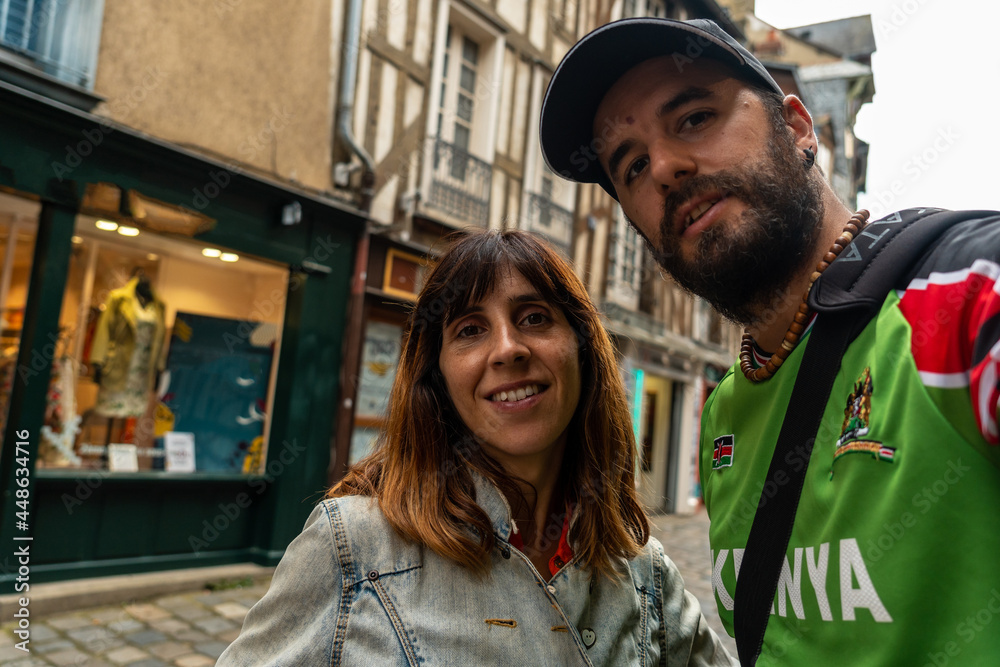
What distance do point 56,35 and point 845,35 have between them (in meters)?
24.6

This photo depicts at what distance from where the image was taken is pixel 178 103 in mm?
5922

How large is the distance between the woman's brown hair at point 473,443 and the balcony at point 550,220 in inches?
312

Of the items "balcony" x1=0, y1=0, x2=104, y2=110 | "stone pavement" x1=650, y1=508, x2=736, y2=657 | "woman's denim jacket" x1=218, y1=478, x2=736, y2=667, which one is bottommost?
"stone pavement" x1=650, y1=508, x2=736, y2=657

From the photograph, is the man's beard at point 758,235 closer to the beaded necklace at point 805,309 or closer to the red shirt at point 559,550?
the beaded necklace at point 805,309

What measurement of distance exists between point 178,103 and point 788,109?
5.82 metres

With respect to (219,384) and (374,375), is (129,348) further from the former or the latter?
(374,375)

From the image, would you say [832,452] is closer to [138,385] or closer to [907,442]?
[907,442]

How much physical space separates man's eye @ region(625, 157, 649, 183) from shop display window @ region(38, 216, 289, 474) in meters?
5.33

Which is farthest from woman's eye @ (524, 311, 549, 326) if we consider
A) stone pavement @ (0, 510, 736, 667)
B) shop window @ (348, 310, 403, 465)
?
shop window @ (348, 310, 403, 465)

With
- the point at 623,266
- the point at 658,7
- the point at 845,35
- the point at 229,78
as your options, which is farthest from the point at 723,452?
the point at 845,35

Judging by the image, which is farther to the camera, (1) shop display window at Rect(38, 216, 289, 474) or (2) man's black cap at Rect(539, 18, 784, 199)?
(1) shop display window at Rect(38, 216, 289, 474)

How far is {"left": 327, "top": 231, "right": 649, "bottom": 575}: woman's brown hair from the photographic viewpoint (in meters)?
1.54

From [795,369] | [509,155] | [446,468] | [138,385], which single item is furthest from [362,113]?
[795,369]

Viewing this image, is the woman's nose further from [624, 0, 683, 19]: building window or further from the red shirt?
[624, 0, 683, 19]: building window
